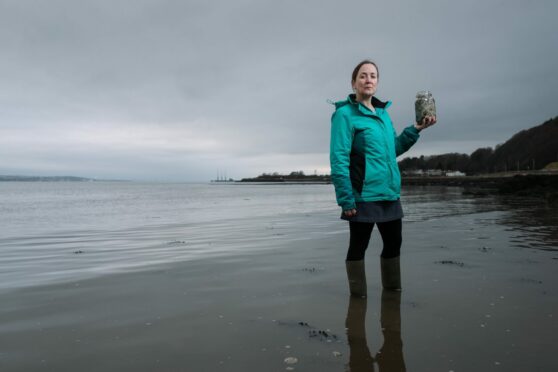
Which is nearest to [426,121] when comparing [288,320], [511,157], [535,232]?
[288,320]

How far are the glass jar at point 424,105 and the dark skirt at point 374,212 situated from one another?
102 cm

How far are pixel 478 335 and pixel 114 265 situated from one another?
577cm

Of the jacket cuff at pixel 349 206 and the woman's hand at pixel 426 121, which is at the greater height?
the woman's hand at pixel 426 121

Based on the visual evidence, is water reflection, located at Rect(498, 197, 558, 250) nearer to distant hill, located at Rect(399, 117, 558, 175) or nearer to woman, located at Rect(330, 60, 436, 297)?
woman, located at Rect(330, 60, 436, 297)

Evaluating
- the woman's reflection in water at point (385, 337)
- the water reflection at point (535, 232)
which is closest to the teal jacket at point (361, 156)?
the woman's reflection in water at point (385, 337)

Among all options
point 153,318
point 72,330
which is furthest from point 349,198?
point 72,330

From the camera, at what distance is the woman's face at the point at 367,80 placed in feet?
14.3

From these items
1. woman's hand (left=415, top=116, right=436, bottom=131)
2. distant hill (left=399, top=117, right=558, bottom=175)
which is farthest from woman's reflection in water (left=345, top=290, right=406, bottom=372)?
distant hill (left=399, top=117, right=558, bottom=175)

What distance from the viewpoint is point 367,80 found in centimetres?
A: 435

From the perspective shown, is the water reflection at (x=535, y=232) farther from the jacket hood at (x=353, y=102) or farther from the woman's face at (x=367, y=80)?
the woman's face at (x=367, y=80)

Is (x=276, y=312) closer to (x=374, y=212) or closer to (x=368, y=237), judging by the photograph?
(x=368, y=237)

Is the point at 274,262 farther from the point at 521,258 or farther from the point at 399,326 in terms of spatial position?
the point at 521,258

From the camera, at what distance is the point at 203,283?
5.56 meters

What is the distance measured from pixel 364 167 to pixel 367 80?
0.93 metres
